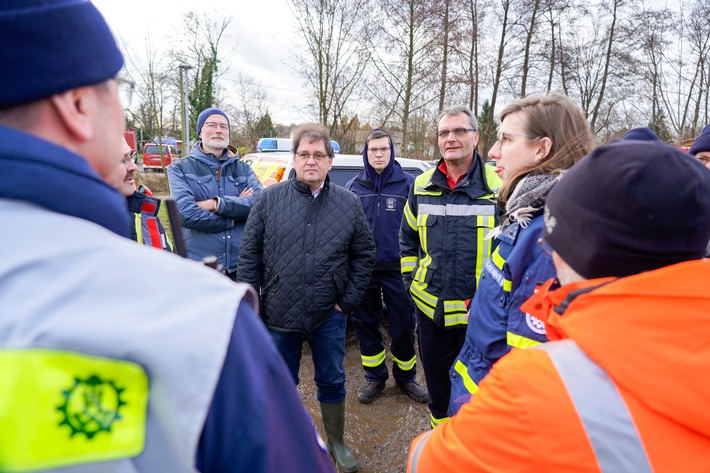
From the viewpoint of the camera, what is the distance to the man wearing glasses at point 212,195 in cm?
370

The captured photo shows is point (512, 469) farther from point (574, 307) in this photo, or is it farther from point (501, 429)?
point (574, 307)

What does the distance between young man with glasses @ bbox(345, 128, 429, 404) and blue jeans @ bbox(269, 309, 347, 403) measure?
3.16 ft

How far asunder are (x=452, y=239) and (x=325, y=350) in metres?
1.09

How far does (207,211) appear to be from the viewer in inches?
146

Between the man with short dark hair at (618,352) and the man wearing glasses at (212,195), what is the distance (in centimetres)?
311

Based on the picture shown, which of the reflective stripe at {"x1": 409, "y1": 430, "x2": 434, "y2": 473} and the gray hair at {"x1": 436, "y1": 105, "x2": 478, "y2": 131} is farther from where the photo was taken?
the gray hair at {"x1": 436, "y1": 105, "x2": 478, "y2": 131}

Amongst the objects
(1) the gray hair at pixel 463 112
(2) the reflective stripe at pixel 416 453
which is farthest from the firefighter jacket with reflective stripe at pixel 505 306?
(1) the gray hair at pixel 463 112

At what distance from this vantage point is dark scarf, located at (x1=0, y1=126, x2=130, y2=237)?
596 millimetres

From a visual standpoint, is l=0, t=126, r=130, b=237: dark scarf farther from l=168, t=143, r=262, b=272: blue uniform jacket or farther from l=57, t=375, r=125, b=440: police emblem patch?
l=168, t=143, r=262, b=272: blue uniform jacket

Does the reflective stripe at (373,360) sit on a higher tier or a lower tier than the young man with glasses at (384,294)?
lower

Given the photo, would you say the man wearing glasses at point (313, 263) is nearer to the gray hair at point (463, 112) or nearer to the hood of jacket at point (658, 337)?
the gray hair at point (463, 112)

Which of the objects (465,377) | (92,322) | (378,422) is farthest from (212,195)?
(92,322)

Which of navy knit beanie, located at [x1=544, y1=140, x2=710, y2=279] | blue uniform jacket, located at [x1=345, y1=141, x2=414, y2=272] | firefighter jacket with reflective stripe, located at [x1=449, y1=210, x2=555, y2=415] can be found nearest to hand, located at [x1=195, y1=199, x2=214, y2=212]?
blue uniform jacket, located at [x1=345, y1=141, x2=414, y2=272]

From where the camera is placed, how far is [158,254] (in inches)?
26.7
